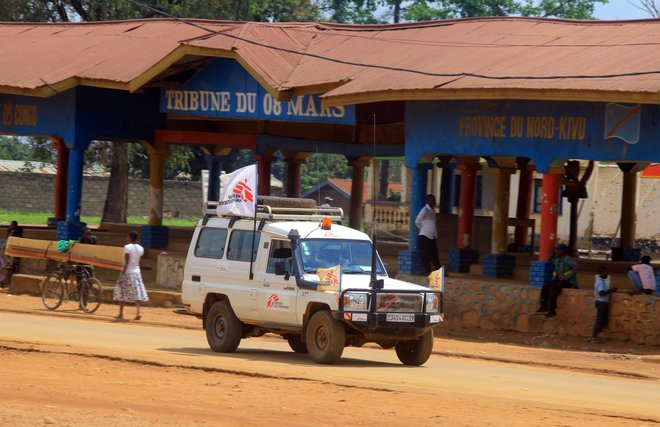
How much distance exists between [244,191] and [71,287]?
900 cm

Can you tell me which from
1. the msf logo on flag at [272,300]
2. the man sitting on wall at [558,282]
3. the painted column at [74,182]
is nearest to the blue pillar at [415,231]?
the man sitting on wall at [558,282]

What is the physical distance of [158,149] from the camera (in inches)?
1283

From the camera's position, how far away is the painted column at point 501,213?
2828 cm

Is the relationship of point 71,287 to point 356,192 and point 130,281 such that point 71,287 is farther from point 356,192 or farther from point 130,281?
point 356,192

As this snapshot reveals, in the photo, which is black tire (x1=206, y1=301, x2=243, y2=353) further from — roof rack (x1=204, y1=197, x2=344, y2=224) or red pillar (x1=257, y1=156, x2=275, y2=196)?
red pillar (x1=257, y1=156, x2=275, y2=196)

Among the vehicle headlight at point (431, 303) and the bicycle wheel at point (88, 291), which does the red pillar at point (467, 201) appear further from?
the vehicle headlight at point (431, 303)

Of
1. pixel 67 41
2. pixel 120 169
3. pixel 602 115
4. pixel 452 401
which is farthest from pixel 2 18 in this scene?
pixel 452 401

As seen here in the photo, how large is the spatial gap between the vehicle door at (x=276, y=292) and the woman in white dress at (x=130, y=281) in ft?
23.0

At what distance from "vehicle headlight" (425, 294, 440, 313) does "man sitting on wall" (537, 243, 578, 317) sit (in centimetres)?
634

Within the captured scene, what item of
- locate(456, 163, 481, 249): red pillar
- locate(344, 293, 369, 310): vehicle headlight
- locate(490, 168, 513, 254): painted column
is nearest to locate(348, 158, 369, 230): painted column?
locate(456, 163, 481, 249): red pillar

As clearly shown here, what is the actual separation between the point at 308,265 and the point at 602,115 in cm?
754

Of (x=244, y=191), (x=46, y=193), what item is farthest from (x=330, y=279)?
(x=46, y=193)

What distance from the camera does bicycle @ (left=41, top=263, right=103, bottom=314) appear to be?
24.9 metres

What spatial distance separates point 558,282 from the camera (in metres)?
22.4
